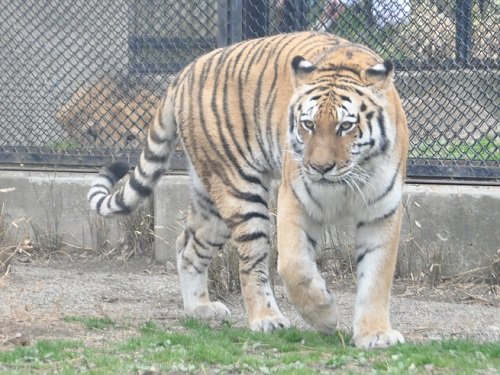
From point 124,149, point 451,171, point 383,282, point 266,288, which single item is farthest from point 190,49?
point 383,282

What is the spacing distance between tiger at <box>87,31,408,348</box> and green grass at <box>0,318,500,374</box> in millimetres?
252

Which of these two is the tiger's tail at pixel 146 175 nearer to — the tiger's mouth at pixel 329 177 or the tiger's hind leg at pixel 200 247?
the tiger's hind leg at pixel 200 247

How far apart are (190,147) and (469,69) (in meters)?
2.51

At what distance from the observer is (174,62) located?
28.4ft

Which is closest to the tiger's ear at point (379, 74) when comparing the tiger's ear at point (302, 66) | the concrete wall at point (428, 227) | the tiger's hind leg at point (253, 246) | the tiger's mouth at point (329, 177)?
the tiger's ear at point (302, 66)

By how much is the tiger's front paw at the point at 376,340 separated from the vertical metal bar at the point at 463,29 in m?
2.94

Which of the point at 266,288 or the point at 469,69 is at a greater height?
the point at 469,69

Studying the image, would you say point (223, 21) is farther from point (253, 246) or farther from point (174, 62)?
point (253, 246)

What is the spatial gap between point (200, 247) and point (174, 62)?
2424mm

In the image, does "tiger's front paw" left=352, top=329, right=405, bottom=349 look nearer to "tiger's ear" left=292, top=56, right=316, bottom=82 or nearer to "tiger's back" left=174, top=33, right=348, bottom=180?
"tiger's back" left=174, top=33, right=348, bottom=180

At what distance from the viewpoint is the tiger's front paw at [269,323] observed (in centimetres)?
597

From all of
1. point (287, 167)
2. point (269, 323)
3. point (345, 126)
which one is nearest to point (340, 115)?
point (345, 126)

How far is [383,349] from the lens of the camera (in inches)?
211

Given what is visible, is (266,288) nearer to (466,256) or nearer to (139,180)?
(139,180)
